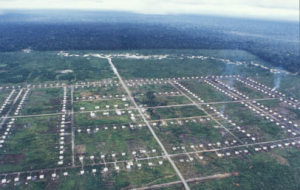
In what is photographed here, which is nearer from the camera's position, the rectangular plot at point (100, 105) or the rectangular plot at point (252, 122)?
the rectangular plot at point (252, 122)

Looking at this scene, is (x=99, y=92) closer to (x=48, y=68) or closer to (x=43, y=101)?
(x=43, y=101)

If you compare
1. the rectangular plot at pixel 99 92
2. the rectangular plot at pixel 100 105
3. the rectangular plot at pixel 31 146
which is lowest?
the rectangular plot at pixel 31 146

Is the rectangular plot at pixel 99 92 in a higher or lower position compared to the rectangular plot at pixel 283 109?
higher

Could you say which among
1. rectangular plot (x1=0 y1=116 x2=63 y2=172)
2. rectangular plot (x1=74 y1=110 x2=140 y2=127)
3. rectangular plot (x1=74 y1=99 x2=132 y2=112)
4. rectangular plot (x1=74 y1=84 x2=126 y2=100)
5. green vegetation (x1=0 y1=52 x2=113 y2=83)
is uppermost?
green vegetation (x1=0 y1=52 x2=113 y2=83)

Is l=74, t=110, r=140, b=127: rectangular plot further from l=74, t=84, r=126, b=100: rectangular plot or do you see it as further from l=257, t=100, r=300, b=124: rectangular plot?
→ l=257, t=100, r=300, b=124: rectangular plot

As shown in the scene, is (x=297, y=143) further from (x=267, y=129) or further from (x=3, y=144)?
(x=3, y=144)

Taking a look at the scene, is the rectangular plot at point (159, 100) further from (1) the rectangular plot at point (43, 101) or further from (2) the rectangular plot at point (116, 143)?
(1) the rectangular plot at point (43, 101)

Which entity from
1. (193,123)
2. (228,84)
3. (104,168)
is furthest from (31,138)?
(228,84)

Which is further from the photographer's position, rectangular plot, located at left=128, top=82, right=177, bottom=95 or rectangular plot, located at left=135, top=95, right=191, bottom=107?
rectangular plot, located at left=128, top=82, right=177, bottom=95

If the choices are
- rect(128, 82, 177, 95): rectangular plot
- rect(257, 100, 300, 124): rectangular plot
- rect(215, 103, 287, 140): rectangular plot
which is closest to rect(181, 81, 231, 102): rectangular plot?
rect(215, 103, 287, 140): rectangular plot

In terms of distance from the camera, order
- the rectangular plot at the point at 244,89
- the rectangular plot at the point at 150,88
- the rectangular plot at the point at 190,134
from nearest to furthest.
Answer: the rectangular plot at the point at 190,134 < the rectangular plot at the point at 150,88 < the rectangular plot at the point at 244,89

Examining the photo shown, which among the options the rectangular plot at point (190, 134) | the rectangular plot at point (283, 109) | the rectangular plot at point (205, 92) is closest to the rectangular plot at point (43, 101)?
the rectangular plot at point (190, 134)

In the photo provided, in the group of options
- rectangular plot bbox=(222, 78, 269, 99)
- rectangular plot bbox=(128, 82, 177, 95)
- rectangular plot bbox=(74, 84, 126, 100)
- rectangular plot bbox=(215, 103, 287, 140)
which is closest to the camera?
rectangular plot bbox=(215, 103, 287, 140)
